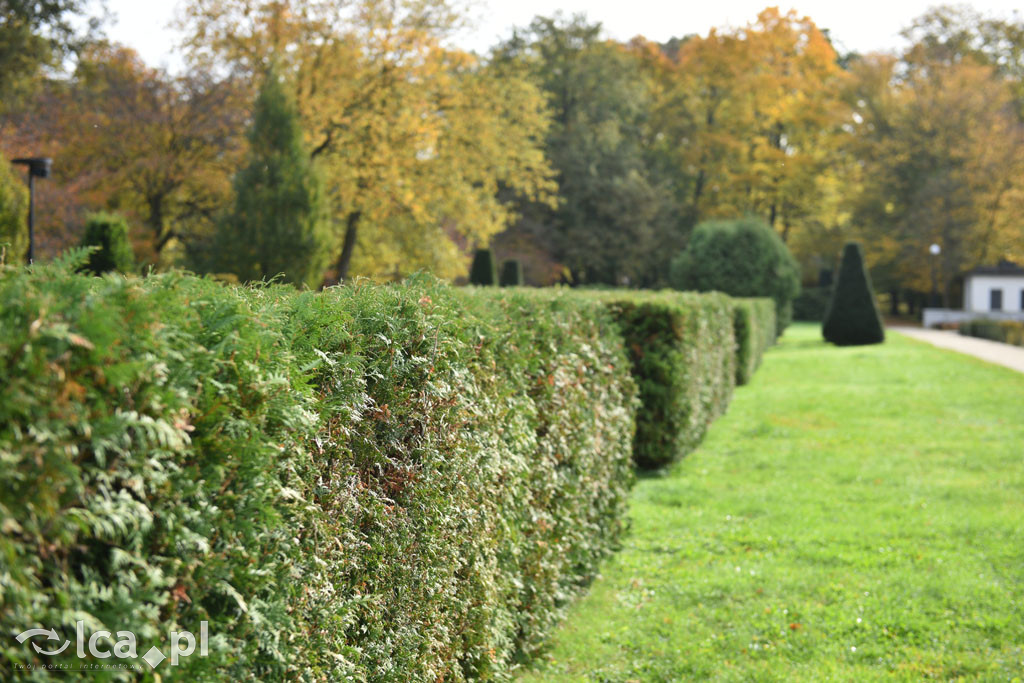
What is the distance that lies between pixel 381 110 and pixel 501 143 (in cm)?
514

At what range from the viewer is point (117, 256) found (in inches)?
575

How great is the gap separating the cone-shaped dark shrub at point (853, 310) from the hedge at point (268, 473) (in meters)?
26.1

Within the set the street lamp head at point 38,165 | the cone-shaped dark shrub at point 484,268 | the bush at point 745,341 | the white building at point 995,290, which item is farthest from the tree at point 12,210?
the white building at point 995,290

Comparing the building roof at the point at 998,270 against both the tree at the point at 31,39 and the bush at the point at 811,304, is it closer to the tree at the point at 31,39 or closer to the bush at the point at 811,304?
the bush at the point at 811,304

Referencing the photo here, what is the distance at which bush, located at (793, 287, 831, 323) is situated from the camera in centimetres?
5141

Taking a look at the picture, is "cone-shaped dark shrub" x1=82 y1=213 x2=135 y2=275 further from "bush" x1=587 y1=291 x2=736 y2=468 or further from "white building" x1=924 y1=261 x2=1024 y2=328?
"white building" x1=924 y1=261 x2=1024 y2=328

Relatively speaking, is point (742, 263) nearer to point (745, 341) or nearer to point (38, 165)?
point (745, 341)

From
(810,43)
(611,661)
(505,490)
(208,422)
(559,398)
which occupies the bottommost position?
(611,661)

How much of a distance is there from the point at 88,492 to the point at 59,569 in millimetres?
141

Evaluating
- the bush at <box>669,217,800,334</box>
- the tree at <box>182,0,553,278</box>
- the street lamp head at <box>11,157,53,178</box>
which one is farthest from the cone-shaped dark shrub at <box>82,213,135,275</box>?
the bush at <box>669,217,800,334</box>

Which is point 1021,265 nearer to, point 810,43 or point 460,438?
point 810,43

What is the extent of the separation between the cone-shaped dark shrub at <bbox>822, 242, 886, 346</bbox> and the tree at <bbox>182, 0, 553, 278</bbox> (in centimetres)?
1263

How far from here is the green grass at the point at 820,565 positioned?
15.4ft

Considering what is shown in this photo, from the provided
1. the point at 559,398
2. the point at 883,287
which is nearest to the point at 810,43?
the point at 883,287
